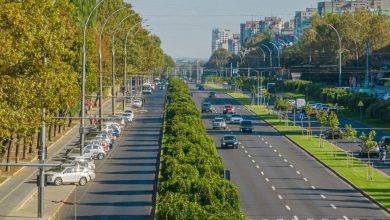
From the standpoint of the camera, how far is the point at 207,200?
38.5m

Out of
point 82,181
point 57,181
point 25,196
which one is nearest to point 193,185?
point 25,196

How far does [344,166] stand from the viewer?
7506cm

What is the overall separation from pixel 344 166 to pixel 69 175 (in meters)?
19.7

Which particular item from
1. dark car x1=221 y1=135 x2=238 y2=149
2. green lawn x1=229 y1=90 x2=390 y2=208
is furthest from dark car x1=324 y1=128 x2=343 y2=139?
dark car x1=221 y1=135 x2=238 y2=149

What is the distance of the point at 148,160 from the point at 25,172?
34.2 ft

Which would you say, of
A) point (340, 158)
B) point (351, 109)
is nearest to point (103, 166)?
point (340, 158)

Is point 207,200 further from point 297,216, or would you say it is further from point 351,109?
point 351,109

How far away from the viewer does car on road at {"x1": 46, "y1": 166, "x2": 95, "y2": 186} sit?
65250 millimetres

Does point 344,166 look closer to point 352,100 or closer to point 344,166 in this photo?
point 344,166

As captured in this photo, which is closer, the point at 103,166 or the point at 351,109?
the point at 103,166

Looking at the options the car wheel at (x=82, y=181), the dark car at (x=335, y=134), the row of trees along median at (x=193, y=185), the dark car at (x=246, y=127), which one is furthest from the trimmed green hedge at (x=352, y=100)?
the row of trees along median at (x=193, y=185)

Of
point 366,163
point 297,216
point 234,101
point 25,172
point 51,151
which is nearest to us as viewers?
point 297,216

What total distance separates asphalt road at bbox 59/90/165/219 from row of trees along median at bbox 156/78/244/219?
164cm

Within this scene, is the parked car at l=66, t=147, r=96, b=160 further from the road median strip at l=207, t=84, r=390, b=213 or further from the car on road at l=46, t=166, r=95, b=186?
the road median strip at l=207, t=84, r=390, b=213
